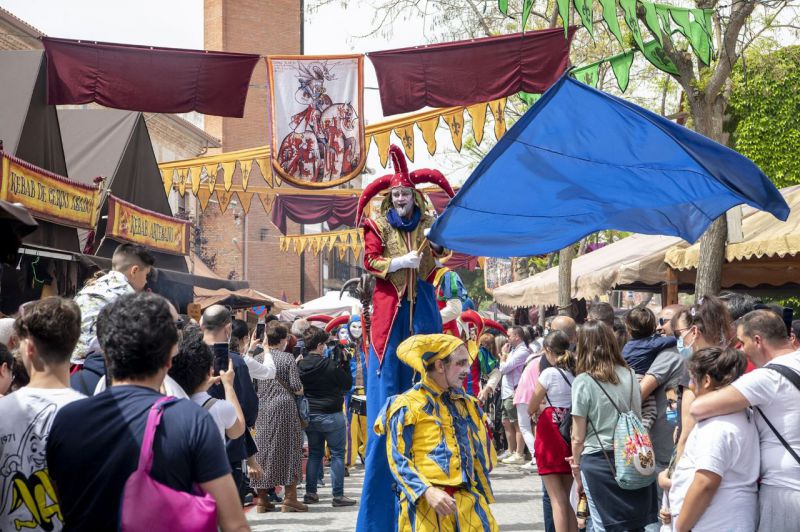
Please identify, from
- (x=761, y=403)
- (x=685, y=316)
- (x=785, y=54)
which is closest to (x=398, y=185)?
(x=685, y=316)

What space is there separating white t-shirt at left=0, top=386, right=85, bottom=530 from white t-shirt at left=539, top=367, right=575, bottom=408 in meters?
4.06

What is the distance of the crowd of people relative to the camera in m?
2.96

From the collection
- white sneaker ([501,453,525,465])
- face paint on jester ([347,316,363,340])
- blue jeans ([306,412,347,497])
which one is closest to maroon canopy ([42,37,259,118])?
face paint on jester ([347,316,363,340])

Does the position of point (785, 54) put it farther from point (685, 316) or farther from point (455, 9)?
point (685, 316)

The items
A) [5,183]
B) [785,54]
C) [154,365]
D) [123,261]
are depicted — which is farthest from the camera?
[785,54]

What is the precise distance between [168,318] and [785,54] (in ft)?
67.2

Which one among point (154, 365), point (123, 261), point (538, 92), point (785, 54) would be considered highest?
point (785, 54)

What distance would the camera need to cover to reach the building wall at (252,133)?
45562 millimetres

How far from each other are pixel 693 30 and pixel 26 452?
26.9ft

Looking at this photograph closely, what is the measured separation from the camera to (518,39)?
1056cm

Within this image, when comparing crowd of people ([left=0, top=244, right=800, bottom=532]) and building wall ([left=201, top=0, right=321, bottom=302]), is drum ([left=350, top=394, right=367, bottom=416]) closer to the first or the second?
crowd of people ([left=0, top=244, right=800, bottom=532])

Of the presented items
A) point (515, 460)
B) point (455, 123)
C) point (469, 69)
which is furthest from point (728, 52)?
point (515, 460)

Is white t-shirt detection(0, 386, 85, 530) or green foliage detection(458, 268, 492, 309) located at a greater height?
green foliage detection(458, 268, 492, 309)

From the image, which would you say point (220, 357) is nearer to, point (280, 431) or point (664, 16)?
point (280, 431)
